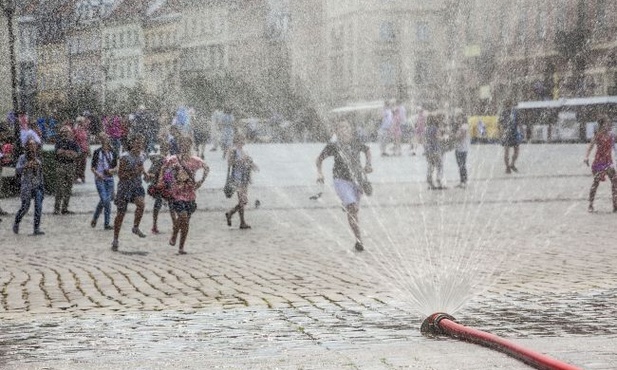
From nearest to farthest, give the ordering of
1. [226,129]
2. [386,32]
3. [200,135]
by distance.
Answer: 1. [226,129]
2. [200,135]
3. [386,32]

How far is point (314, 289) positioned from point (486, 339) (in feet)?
11.5

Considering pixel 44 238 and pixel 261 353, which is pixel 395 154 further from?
pixel 261 353

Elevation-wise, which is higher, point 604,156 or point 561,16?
point 561,16

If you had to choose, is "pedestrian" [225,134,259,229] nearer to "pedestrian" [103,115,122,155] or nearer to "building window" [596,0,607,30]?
"pedestrian" [103,115,122,155]

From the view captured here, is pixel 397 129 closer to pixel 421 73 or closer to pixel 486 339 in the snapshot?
pixel 486 339

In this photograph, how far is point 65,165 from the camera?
18.6 metres

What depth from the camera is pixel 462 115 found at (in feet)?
76.0

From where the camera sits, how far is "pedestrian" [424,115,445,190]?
2250 centimetres

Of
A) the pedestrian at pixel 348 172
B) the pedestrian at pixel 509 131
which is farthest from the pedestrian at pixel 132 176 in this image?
the pedestrian at pixel 509 131

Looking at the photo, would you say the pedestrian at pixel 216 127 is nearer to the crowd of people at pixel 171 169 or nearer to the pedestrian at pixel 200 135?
the pedestrian at pixel 200 135

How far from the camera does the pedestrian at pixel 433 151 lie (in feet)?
73.8

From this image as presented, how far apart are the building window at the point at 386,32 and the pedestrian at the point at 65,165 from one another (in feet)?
108

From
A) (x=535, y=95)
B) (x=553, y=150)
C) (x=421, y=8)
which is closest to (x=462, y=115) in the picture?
(x=553, y=150)

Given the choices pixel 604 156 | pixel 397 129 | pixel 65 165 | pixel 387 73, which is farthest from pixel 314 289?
pixel 387 73
